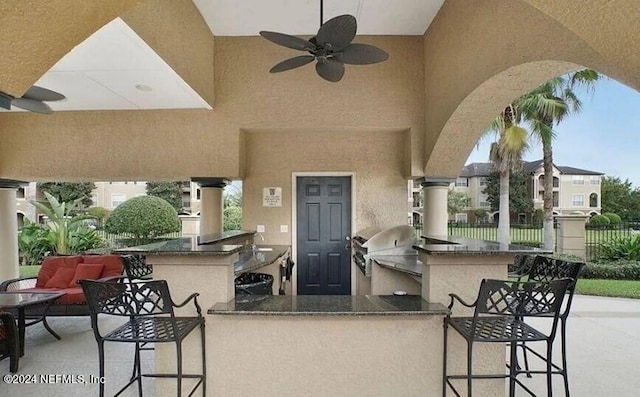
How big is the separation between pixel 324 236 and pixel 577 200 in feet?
87.9

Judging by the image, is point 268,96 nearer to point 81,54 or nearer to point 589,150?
point 81,54

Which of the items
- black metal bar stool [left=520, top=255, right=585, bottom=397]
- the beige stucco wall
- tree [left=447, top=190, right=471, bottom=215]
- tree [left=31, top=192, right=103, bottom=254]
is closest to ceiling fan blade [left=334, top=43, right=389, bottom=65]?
black metal bar stool [left=520, top=255, right=585, bottom=397]

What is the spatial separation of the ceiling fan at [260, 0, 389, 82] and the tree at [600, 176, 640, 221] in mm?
23819

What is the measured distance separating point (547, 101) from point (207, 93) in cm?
783

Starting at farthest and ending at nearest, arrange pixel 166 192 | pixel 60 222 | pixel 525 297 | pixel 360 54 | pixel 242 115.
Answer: pixel 166 192 → pixel 60 222 → pixel 242 115 → pixel 360 54 → pixel 525 297

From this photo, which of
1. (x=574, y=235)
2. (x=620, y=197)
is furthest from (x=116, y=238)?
(x=620, y=197)

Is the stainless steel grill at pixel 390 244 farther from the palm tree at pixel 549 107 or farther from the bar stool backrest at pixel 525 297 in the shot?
the palm tree at pixel 549 107

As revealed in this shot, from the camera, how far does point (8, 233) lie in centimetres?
589

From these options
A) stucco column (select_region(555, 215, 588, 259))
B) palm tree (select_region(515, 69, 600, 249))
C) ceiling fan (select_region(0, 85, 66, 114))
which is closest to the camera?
ceiling fan (select_region(0, 85, 66, 114))

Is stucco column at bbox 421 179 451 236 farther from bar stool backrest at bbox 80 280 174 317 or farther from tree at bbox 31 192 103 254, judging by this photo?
tree at bbox 31 192 103 254

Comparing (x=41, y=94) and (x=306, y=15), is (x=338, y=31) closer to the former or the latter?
(x=306, y=15)

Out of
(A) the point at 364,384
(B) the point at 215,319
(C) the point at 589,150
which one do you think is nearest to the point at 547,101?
(A) the point at 364,384

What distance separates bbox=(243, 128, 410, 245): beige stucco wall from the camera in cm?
612

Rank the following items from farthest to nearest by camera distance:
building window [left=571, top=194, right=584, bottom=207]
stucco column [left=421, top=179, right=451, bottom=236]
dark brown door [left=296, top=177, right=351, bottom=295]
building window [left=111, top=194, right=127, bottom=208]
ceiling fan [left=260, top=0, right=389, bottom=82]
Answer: building window [left=571, top=194, right=584, bottom=207] → building window [left=111, top=194, right=127, bottom=208] → dark brown door [left=296, top=177, right=351, bottom=295] → stucco column [left=421, top=179, right=451, bottom=236] → ceiling fan [left=260, top=0, right=389, bottom=82]
